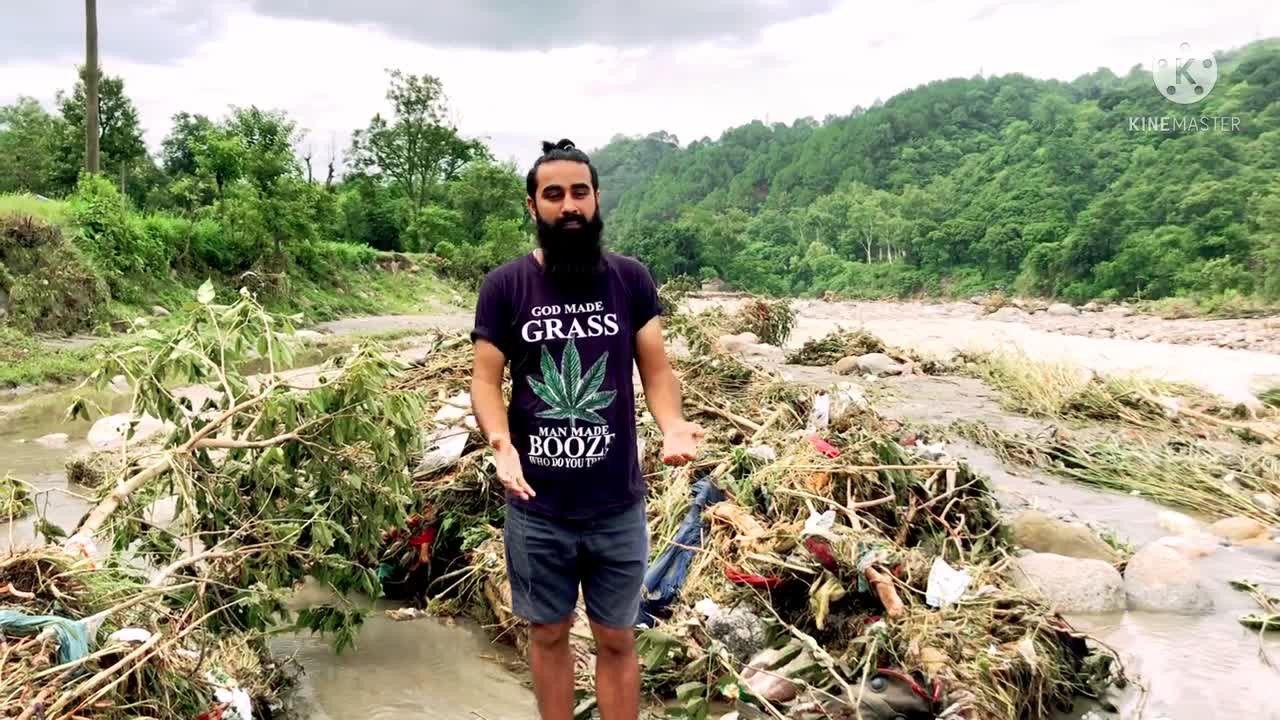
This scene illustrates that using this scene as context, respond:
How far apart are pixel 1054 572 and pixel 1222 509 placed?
263cm

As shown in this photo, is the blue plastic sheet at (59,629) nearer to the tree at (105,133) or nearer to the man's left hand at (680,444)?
the man's left hand at (680,444)

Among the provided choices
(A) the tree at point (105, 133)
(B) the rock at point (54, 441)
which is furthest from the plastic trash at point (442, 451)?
(A) the tree at point (105, 133)

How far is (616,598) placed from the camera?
2254 mm

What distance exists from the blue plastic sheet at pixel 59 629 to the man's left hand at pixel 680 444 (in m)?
1.51

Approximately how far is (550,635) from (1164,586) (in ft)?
11.5

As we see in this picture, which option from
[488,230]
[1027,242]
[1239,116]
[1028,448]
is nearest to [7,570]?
[1028,448]

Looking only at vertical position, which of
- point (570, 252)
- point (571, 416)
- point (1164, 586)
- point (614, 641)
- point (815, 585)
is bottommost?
point (1164, 586)

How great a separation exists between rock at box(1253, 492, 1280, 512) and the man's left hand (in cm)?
555

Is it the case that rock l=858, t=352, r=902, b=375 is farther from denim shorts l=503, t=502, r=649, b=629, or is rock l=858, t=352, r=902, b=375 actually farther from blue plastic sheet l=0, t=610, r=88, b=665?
blue plastic sheet l=0, t=610, r=88, b=665

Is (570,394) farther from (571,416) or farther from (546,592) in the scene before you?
(546,592)

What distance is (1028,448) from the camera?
25.3 feet

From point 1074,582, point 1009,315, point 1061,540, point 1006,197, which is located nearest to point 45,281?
point 1061,540

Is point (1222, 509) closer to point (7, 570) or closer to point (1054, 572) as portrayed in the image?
point (1054, 572)

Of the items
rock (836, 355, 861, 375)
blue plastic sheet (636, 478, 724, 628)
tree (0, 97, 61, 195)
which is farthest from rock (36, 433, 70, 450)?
tree (0, 97, 61, 195)
